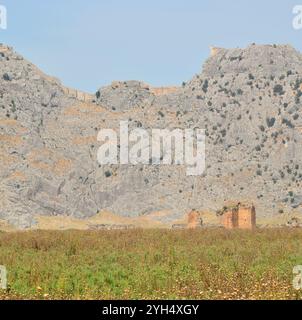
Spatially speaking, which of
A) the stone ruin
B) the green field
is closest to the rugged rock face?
the stone ruin

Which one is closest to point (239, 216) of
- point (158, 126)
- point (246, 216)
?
point (246, 216)

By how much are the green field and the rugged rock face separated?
66.0 metres

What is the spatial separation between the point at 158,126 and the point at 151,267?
10803 cm

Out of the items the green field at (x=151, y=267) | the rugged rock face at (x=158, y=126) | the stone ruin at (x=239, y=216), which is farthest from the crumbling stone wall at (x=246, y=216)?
the green field at (x=151, y=267)

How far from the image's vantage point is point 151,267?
73.0 ft

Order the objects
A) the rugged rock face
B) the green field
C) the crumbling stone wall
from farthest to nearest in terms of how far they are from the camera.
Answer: the rugged rock face
the crumbling stone wall
the green field

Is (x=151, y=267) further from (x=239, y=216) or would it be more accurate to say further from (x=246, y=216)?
(x=239, y=216)

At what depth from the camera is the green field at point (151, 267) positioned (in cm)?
1688

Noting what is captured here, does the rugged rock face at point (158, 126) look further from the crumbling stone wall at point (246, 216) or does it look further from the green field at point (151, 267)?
the green field at point (151, 267)

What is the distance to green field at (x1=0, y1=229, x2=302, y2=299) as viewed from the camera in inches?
664

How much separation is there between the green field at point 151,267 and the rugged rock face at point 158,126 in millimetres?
65995

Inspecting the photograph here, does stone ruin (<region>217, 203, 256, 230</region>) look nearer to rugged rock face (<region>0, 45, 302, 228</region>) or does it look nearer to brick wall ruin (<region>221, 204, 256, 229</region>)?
brick wall ruin (<region>221, 204, 256, 229</region>)

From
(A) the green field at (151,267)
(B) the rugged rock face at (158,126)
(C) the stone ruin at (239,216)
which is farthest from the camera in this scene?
(B) the rugged rock face at (158,126)

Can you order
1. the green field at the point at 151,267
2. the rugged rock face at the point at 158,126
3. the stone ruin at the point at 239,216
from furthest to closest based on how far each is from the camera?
1. the rugged rock face at the point at 158,126
2. the stone ruin at the point at 239,216
3. the green field at the point at 151,267
